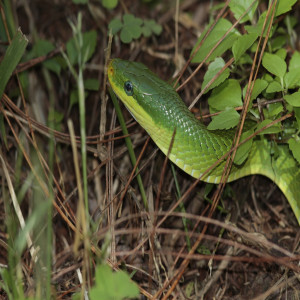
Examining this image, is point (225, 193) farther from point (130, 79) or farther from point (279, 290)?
point (130, 79)

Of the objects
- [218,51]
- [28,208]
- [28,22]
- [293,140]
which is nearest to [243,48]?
[218,51]

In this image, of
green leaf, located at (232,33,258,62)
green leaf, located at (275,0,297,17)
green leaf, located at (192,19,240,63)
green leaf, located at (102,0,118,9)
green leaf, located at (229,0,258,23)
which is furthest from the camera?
green leaf, located at (102,0,118,9)

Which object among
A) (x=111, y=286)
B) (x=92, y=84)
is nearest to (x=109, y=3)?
(x=92, y=84)

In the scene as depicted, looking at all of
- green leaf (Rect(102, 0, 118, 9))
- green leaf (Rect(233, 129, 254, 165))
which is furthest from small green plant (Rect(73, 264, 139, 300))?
green leaf (Rect(102, 0, 118, 9))

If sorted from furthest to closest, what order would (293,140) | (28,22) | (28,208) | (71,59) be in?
(28,22) → (71,59) → (28,208) → (293,140)

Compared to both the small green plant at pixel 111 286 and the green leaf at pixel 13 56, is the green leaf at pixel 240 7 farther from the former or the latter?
the small green plant at pixel 111 286

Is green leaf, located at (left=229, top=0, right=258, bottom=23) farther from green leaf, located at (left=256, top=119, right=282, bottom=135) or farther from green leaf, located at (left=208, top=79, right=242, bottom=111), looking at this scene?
green leaf, located at (left=256, top=119, right=282, bottom=135)

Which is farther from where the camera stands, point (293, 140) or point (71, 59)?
point (71, 59)
